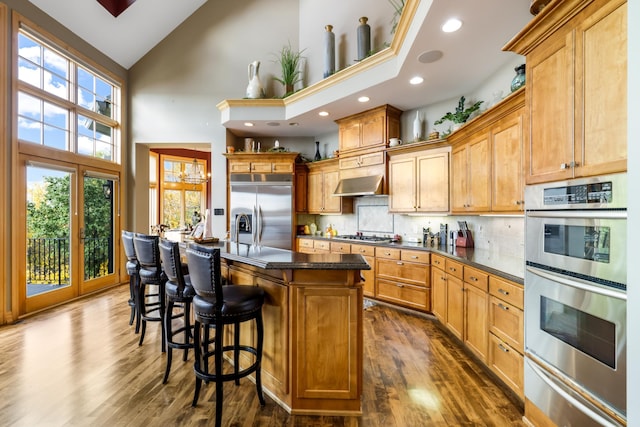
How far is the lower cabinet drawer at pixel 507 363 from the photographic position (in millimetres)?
2061

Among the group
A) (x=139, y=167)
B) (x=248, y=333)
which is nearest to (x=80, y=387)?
(x=248, y=333)

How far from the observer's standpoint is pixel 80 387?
7.61 ft

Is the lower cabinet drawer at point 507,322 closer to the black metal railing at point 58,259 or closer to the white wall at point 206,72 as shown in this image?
the white wall at point 206,72

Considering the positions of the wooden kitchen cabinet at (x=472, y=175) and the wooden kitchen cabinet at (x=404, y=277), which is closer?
the wooden kitchen cabinet at (x=472, y=175)

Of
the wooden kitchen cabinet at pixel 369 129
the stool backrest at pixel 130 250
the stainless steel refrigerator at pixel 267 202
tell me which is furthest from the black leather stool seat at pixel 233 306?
the stainless steel refrigerator at pixel 267 202

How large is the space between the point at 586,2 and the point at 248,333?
2.96m

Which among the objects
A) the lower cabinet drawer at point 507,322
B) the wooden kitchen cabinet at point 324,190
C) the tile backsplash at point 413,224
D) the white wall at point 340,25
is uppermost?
the white wall at point 340,25

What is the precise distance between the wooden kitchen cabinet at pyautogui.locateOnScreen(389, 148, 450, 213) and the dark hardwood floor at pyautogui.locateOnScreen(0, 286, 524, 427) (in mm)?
1662

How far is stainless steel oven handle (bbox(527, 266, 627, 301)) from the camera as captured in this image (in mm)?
1307

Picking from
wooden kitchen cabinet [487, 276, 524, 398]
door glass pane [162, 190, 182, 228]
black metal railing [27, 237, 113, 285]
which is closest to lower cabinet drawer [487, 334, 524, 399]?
wooden kitchen cabinet [487, 276, 524, 398]

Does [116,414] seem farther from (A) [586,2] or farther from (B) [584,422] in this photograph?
(A) [586,2]

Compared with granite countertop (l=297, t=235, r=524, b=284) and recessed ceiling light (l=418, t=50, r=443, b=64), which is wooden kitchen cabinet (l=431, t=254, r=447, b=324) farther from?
recessed ceiling light (l=418, t=50, r=443, b=64)

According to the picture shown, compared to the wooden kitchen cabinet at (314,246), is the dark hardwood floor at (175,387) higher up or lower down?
lower down

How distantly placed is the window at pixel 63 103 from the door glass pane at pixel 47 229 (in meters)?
0.54
